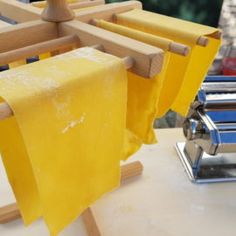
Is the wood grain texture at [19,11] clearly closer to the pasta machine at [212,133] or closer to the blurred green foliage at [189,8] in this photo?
the pasta machine at [212,133]

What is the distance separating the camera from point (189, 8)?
1306 mm

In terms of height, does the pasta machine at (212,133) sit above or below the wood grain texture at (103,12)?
below

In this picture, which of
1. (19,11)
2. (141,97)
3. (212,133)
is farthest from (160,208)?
(19,11)

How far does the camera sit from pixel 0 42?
49 cm

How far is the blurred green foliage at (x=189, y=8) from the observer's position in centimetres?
128

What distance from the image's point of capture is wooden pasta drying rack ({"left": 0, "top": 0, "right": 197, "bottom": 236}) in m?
0.43

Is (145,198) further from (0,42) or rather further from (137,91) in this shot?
(0,42)

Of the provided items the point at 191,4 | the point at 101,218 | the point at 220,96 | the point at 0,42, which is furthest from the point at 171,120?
the point at 0,42

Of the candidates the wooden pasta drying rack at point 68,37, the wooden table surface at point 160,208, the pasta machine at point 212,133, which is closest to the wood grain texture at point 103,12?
the wooden pasta drying rack at point 68,37

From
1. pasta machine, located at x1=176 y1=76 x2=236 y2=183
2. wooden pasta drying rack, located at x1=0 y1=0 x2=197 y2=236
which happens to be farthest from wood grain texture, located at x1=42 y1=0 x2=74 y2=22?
pasta machine, located at x1=176 y1=76 x2=236 y2=183

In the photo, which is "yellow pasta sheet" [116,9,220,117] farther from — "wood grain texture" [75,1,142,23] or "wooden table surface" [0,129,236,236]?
"wooden table surface" [0,129,236,236]

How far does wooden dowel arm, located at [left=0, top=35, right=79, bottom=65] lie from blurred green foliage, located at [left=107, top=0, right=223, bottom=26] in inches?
34.7

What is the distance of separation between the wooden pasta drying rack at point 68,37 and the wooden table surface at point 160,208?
0.07 meters

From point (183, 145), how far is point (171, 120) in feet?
1.93
